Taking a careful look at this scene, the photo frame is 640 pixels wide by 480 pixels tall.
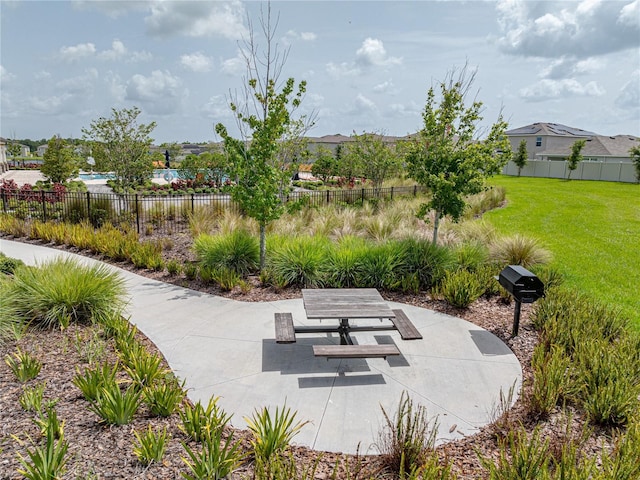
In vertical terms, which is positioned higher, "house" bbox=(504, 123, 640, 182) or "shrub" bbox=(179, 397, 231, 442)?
"house" bbox=(504, 123, 640, 182)

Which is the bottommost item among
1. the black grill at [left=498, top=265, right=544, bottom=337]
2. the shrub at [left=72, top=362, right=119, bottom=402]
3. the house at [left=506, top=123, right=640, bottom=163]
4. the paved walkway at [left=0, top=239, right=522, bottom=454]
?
the paved walkway at [left=0, top=239, right=522, bottom=454]

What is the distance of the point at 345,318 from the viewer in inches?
211

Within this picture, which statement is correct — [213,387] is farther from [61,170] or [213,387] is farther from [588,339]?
[61,170]

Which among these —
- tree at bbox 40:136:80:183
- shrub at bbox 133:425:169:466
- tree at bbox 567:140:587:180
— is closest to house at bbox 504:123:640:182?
tree at bbox 567:140:587:180

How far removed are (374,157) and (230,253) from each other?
13674 mm

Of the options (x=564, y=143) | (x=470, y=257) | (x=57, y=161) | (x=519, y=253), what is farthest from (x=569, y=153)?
(x=57, y=161)

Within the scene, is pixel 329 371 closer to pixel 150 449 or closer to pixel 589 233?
pixel 150 449

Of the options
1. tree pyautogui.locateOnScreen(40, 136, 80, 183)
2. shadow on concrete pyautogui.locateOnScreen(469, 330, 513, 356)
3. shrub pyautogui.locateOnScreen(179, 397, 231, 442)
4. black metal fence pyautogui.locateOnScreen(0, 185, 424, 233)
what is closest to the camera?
shrub pyautogui.locateOnScreen(179, 397, 231, 442)

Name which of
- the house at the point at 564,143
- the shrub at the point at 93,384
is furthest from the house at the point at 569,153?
the shrub at the point at 93,384

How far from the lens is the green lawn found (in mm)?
8883

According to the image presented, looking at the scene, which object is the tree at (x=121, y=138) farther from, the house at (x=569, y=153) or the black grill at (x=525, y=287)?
the house at (x=569, y=153)

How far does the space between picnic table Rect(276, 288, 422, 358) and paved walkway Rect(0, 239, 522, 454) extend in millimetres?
245

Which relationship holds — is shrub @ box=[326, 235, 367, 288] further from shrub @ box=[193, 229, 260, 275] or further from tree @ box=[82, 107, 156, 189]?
tree @ box=[82, 107, 156, 189]

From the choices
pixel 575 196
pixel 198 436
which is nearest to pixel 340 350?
pixel 198 436
